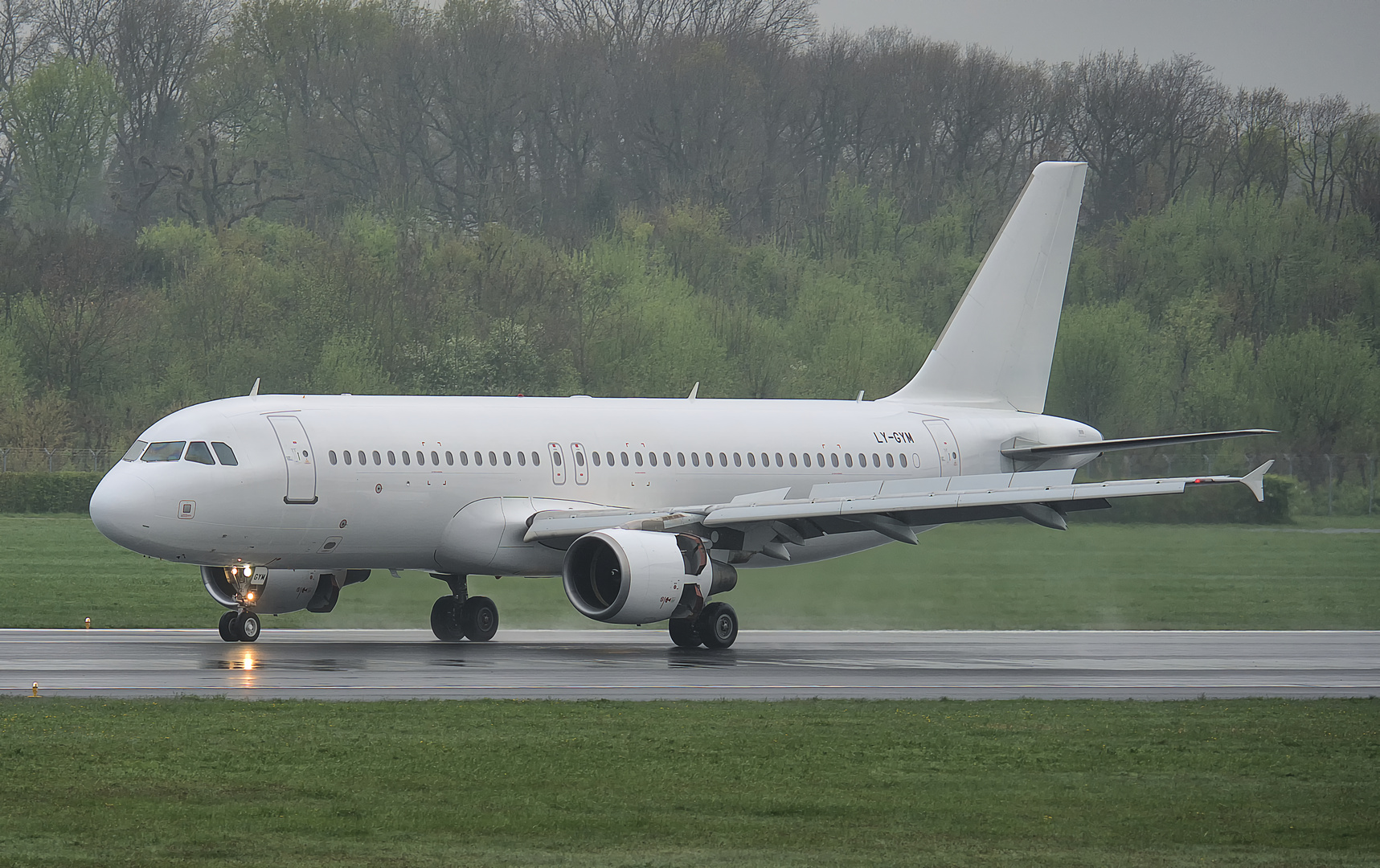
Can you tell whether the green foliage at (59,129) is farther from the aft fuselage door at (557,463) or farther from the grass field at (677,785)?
the grass field at (677,785)

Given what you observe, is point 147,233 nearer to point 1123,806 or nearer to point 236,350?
point 236,350

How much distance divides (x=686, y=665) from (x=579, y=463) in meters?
6.32

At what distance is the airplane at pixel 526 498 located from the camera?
3067 centimetres

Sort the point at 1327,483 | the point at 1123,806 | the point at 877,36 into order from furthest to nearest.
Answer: the point at 877,36, the point at 1327,483, the point at 1123,806

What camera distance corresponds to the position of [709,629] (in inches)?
1280

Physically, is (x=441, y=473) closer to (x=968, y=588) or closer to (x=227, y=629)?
(x=227, y=629)

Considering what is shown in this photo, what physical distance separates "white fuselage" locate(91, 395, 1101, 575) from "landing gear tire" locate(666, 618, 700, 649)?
2.41m

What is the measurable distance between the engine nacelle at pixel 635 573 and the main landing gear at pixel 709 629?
0.42 meters

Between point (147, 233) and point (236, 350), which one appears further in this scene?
point (147, 233)

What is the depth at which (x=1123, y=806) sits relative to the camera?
15469 millimetres

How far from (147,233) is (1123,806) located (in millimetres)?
81762

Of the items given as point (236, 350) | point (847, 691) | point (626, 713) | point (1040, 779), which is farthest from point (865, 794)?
point (236, 350)

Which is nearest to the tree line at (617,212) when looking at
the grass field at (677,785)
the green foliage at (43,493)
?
the green foliage at (43,493)

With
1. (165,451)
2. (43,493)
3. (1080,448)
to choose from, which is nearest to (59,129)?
(43,493)
